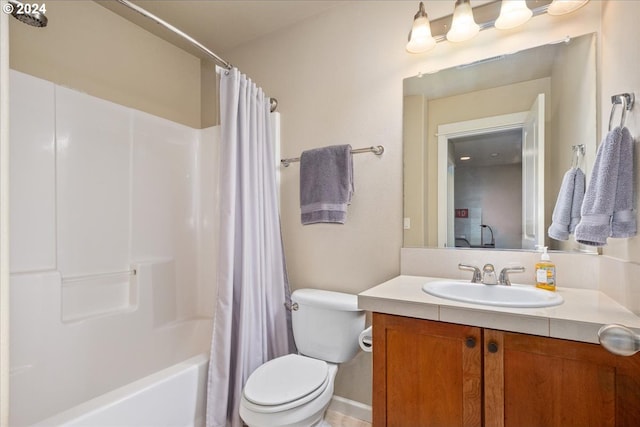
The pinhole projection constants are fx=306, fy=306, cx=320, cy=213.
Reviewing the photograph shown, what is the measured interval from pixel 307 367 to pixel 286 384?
0.53 feet

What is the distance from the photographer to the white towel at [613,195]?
0.96 m

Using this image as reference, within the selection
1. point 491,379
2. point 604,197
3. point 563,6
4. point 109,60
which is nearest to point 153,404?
point 491,379

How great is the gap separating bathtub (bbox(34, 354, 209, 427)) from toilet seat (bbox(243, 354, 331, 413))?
0.98ft

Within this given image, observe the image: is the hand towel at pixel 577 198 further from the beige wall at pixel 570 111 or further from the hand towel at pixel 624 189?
→ the hand towel at pixel 624 189

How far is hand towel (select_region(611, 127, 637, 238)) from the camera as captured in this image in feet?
3.15

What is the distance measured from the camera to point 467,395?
0.99 metres

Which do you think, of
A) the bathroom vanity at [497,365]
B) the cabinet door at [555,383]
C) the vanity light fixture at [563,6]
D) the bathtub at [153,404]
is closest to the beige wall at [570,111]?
the vanity light fixture at [563,6]

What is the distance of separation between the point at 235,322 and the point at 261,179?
79 cm

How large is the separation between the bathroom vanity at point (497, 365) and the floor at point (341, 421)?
683 mm

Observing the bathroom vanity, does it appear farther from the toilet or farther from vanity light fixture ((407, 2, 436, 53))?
vanity light fixture ((407, 2, 436, 53))

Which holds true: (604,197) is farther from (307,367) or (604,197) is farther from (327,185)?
(307,367)

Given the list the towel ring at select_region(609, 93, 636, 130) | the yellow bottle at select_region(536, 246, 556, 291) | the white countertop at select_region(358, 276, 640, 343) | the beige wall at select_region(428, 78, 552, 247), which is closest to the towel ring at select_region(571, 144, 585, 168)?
the beige wall at select_region(428, 78, 552, 247)

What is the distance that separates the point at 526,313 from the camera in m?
0.92

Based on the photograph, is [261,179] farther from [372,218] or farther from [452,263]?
[452,263]
